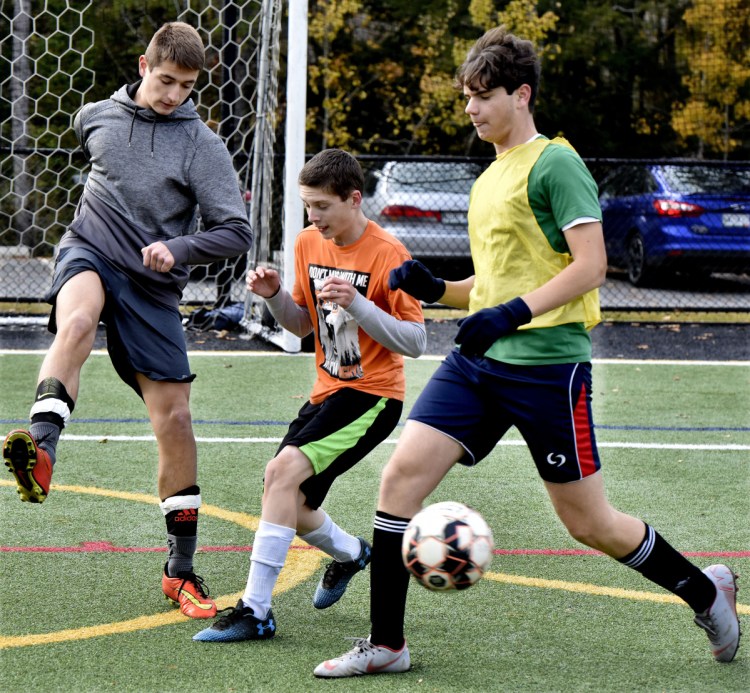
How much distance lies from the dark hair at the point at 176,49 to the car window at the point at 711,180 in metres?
10.6

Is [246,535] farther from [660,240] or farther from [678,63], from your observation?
[678,63]

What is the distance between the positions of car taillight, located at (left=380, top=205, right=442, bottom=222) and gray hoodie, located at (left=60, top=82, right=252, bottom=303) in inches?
369

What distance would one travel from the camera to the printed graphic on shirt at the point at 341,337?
413 cm

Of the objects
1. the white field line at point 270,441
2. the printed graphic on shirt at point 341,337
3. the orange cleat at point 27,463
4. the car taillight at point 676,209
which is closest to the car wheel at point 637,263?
the car taillight at point 676,209

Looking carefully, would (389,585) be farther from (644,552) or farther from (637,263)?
(637,263)

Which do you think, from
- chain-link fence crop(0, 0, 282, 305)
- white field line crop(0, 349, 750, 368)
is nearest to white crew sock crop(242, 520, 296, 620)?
white field line crop(0, 349, 750, 368)

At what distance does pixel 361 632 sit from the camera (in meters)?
4.04

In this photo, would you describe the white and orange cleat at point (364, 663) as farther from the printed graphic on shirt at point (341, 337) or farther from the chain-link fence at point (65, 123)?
the chain-link fence at point (65, 123)

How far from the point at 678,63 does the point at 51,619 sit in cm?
2282

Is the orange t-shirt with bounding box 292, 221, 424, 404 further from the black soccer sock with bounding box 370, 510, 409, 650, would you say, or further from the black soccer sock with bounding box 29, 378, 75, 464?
the black soccer sock with bounding box 29, 378, 75, 464

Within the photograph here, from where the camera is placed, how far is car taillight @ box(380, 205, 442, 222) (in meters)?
13.7

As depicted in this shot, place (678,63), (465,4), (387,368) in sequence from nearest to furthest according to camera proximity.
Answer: (387,368), (465,4), (678,63)

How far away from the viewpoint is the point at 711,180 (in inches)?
553

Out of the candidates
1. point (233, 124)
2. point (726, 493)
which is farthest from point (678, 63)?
point (726, 493)
